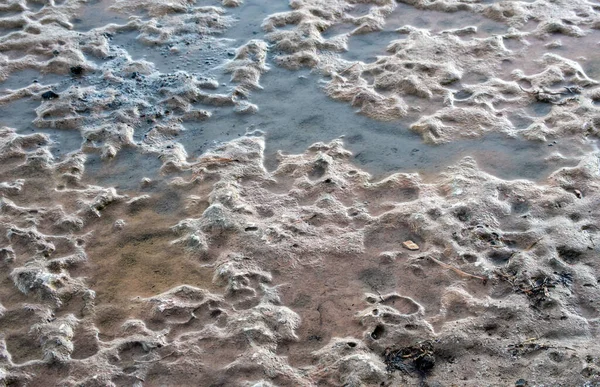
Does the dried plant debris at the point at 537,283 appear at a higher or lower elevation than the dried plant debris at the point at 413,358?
higher

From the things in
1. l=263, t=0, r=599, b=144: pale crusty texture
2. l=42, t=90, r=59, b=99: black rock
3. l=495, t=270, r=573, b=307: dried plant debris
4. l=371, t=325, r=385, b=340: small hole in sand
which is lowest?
l=42, t=90, r=59, b=99: black rock

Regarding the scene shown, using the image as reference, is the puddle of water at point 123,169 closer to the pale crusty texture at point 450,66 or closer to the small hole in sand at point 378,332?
the pale crusty texture at point 450,66

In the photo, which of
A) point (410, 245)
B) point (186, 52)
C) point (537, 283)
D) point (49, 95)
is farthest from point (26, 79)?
point (537, 283)

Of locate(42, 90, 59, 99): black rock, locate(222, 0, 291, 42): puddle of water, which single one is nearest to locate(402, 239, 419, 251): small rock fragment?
locate(222, 0, 291, 42): puddle of water

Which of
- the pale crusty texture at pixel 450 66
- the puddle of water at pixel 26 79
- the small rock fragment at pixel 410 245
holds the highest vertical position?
the pale crusty texture at pixel 450 66

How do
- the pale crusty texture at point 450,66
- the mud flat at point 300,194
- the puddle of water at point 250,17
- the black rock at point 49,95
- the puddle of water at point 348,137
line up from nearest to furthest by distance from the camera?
1. the mud flat at point 300,194
2. the puddle of water at point 348,137
3. the pale crusty texture at point 450,66
4. the black rock at point 49,95
5. the puddle of water at point 250,17

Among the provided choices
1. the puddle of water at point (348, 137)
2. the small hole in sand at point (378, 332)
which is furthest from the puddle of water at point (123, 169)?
the small hole in sand at point (378, 332)

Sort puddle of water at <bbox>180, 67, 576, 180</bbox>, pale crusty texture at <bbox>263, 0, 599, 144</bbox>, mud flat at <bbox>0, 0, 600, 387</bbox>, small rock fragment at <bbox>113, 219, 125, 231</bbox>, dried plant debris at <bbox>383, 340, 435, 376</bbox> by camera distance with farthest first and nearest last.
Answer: pale crusty texture at <bbox>263, 0, 599, 144</bbox>, puddle of water at <bbox>180, 67, 576, 180</bbox>, small rock fragment at <bbox>113, 219, 125, 231</bbox>, mud flat at <bbox>0, 0, 600, 387</bbox>, dried plant debris at <bbox>383, 340, 435, 376</bbox>

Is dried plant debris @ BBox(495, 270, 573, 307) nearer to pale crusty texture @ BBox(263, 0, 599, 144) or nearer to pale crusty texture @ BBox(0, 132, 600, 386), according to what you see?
pale crusty texture @ BBox(0, 132, 600, 386)

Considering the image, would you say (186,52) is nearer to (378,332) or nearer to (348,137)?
(348,137)
